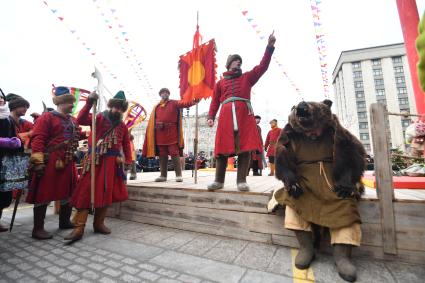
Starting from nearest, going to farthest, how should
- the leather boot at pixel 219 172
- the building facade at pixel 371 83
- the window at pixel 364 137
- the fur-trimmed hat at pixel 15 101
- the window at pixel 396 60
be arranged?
the leather boot at pixel 219 172
the fur-trimmed hat at pixel 15 101
the building facade at pixel 371 83
the window at pixel 364 137
the window at pixel 396 60

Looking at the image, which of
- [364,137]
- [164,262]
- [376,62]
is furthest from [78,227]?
[376,62]

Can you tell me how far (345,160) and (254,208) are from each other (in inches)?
41.2

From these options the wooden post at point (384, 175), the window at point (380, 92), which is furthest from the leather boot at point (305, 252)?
the window at point (380, 92)

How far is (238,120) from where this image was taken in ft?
8.79

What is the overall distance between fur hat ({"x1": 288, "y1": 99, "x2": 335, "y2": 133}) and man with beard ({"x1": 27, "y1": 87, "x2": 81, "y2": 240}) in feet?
9.17

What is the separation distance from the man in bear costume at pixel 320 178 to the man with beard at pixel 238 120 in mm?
614

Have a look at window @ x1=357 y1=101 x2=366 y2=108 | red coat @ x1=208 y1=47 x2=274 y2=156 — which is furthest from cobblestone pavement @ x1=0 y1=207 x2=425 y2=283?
window @ x1=357 y1=101 x2=366 y2=108

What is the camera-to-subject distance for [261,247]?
224cm

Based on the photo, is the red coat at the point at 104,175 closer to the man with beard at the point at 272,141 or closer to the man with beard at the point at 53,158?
the man with beard at the point at 53,158

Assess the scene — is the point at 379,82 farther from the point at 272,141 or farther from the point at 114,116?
the point at 114,116

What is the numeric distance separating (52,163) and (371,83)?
58.9 m

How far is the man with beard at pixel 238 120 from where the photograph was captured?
2.63 m

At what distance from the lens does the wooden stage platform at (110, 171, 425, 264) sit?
1.82m

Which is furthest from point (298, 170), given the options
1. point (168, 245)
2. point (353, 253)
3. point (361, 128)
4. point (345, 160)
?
point (361, 128)
